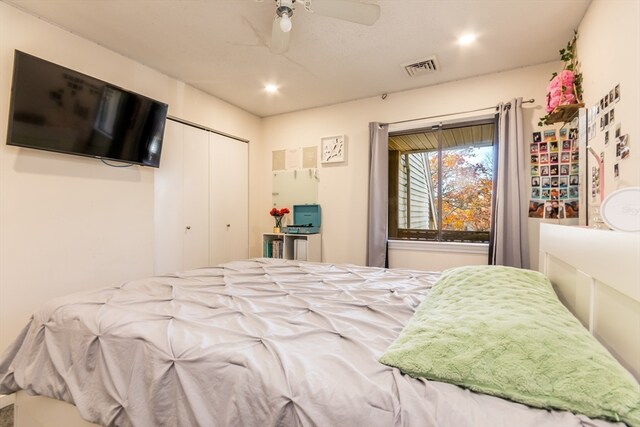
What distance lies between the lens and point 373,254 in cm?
348

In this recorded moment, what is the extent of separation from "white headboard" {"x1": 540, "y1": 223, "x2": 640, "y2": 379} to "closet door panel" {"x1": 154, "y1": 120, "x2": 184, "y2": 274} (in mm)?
3200

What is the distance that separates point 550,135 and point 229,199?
11.6ft

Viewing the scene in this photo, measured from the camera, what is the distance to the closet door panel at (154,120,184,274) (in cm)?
303

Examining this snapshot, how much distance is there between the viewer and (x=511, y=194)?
284cm

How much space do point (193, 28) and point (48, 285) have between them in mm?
2251

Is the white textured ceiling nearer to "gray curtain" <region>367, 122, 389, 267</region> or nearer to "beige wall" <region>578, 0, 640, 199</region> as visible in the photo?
"beige wall" <region>578, 0, 640, 199</region>

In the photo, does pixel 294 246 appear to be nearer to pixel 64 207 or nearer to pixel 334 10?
pixel 64 207

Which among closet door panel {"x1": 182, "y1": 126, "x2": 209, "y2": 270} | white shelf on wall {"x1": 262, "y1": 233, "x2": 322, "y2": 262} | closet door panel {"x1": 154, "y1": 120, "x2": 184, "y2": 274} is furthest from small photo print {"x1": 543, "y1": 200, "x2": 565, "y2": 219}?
closet door panel {"x1": 154, "y1": 120, "x2": 184, "y2": 274}

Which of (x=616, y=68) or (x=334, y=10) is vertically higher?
(x=334, y=10)

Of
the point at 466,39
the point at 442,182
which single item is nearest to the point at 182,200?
the point at 442,182

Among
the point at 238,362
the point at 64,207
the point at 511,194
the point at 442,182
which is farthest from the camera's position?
the point at 442,182

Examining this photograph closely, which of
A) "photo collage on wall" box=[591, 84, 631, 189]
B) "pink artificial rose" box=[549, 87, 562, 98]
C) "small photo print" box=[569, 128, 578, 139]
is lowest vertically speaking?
"photo collage on wall" box=[591, 84, 631, 189]

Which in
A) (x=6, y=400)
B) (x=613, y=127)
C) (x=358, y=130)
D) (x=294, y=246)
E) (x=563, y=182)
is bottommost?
(x=6, y=400)

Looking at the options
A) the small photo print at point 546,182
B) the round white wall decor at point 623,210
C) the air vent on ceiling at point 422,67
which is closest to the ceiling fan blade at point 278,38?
the air vent on ceiling at point 422,67
